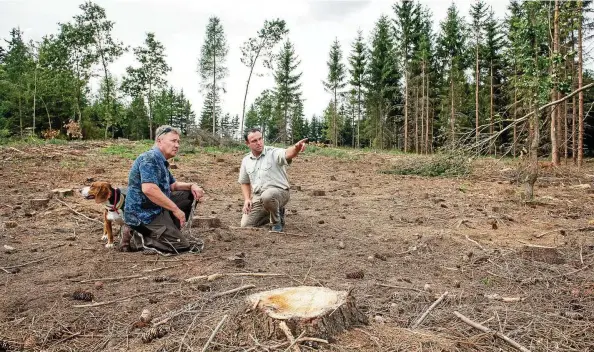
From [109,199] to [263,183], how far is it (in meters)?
2.11

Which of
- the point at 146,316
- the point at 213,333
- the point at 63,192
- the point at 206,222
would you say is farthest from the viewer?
the point at 63,192

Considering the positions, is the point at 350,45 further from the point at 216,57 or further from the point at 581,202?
the point at 581,202

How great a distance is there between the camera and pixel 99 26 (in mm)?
29094

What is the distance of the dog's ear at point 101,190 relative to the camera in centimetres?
445

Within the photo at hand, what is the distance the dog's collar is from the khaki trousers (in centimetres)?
184

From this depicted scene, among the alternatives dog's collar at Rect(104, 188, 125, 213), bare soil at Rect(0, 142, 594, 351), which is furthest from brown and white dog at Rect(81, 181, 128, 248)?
bare soil at Rect(0, 142, 594, 351)

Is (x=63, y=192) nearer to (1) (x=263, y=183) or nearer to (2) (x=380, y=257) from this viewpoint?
(1) (x=263, y=183)

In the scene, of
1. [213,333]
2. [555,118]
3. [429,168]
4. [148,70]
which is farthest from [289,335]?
[148,70]

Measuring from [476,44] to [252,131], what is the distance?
106ft

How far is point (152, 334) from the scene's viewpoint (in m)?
2.59

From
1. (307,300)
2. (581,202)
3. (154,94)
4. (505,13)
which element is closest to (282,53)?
(154,94)

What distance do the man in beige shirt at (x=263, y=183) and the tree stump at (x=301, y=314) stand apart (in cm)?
318

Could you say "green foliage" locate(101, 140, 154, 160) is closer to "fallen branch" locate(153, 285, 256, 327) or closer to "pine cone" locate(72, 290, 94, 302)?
"pine cone" locate(72, 290, 94, 302)

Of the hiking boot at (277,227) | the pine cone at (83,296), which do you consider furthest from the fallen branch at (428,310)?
the hiking boot at (277,227)
